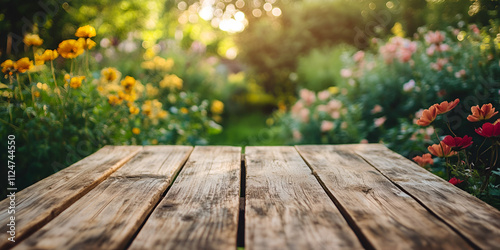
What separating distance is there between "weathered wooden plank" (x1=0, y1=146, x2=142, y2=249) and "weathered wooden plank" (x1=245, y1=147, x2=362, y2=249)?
56 centimetres

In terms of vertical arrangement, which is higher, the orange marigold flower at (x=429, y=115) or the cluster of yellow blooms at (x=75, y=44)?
the cluster of yellow blooms at (x=75, y=44)

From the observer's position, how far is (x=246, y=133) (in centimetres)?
522

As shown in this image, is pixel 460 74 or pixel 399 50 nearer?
pixel 460 74

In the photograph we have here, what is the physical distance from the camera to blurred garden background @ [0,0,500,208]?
7.41 feet

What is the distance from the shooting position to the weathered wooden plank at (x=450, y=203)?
0.87m

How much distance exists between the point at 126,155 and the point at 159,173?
1.45 feet

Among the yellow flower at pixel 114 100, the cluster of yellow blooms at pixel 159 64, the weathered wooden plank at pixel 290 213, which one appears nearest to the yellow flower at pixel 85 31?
the yellow flower at pixel 114 100

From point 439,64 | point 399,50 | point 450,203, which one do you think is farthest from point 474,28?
point 450,203

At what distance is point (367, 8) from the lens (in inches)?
304

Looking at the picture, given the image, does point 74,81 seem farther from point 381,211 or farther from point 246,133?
point 246,133

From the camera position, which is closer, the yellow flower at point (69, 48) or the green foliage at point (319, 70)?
the yellow flower at point (69, 48)

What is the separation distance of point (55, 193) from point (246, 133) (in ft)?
13.3

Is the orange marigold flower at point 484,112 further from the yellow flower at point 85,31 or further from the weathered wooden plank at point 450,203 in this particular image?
the yellow flower at point 85,31

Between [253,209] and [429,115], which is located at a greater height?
[429,115]
